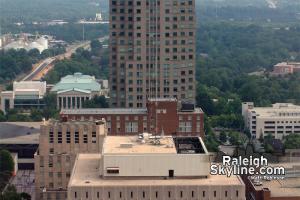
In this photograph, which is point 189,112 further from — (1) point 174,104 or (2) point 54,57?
(2) point 54,57

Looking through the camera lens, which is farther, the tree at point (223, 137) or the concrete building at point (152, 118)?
the tree at point (223, 137)

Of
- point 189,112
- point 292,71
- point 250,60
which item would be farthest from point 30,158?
point 250,60

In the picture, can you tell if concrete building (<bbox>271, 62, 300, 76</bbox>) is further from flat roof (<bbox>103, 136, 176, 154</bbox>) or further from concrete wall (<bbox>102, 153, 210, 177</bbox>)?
concrete wall (<bbox>102, 153, 210, 177</bbox>)

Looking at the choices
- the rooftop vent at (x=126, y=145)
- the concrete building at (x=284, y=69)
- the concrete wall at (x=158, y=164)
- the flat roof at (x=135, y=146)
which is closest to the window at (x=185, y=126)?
the flat roof at (x=135, y=146)

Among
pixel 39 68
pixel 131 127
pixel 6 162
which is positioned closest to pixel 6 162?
pixel 6 162

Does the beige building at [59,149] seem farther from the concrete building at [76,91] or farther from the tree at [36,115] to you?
the concrete building at [76,91]

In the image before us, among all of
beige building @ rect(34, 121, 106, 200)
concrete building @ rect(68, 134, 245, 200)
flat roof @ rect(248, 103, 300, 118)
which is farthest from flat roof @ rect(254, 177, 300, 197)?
flat roof @ rect(248, 103, 300, 118)

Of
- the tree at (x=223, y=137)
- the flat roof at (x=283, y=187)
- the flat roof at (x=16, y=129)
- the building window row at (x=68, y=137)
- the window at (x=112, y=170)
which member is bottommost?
the tree at (x=223, y=137)
